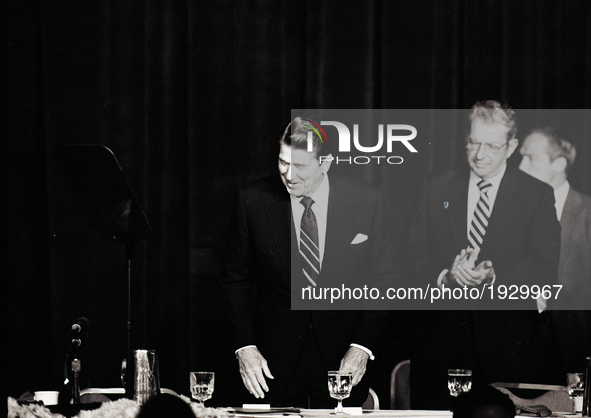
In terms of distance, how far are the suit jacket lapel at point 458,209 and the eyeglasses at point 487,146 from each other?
Answer: 0.55 ft

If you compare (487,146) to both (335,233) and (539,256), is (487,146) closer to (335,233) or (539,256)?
(539,256)

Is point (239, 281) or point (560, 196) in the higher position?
point (560, 196)

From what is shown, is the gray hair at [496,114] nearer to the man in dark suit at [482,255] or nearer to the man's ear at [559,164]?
the man in dark suit at [482,255]

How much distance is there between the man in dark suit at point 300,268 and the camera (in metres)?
2.95

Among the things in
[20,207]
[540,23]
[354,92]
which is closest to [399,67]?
[354,92]

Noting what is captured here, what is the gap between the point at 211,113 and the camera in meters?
3.46

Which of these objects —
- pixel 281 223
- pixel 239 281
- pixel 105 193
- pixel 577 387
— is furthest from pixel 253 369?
pixel 577 387

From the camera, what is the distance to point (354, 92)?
343cm

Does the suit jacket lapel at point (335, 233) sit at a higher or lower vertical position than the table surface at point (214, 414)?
higher

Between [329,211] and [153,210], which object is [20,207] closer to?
[153,210]

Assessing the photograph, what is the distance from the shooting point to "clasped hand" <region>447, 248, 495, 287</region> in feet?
11.1

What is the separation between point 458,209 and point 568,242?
1.99 feet

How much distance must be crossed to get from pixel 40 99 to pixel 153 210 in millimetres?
898

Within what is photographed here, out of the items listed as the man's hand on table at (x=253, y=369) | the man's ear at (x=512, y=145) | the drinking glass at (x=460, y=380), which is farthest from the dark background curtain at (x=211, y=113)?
the drinking glass at (x=460, y=380)
